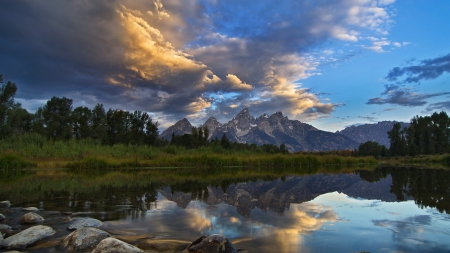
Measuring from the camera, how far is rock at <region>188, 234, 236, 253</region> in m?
4.92

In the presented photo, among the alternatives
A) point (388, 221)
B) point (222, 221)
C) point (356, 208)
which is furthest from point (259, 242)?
point (356, 208)

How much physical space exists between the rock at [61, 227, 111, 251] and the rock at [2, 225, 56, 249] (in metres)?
0.66

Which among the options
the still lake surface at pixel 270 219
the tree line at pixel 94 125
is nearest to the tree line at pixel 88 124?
the tree line at pixel 94 125

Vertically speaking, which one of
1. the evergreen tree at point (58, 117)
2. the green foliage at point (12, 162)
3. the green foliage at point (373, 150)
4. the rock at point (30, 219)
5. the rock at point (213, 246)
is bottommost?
the rock at point (30, 219)

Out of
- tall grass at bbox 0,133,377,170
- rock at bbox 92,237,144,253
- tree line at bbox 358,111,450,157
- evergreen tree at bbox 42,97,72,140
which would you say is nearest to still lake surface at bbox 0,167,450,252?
rock at bbox 92,237,144,253

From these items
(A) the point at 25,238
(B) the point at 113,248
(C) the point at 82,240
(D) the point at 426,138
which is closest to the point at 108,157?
(A) the point at 25,238

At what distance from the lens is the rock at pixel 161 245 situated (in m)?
5.30

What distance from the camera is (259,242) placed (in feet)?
18.9

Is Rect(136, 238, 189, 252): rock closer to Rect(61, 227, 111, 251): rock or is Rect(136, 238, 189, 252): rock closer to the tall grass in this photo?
Rect(61, 227, 111, 251): rock

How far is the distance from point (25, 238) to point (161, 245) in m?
2.81

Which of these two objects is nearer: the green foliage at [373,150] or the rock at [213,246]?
the rock at [213,246]

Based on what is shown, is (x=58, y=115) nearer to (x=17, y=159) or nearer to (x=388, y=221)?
(x=17, y=159)

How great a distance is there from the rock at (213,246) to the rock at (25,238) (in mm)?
3332

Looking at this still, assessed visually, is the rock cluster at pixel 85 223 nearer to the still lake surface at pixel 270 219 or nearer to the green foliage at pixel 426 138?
the still lake surface at pixel 270 219
